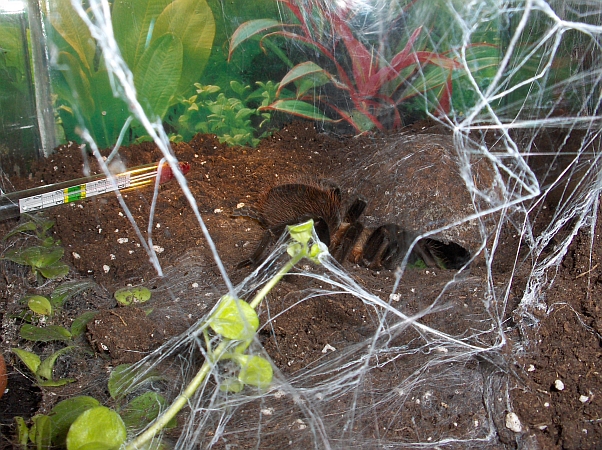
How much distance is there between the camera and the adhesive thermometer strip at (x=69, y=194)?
167 cm

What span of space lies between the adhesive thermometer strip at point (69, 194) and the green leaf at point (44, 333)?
0.57 m

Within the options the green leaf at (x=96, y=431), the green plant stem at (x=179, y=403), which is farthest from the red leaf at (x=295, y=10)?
the green leaf at (x=96, y=431)

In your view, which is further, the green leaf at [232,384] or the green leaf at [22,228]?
the green leaf at [22,228]

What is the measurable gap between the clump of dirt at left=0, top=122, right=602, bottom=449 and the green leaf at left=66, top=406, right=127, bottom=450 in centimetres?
29

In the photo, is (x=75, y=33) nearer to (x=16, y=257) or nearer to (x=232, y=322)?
(x=16, y=257)

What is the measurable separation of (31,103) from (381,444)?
5.24ft

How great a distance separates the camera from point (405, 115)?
5.99 ft

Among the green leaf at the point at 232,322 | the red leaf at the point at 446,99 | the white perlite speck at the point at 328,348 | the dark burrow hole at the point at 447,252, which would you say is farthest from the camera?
the dark burrow hole at the point at 447,252

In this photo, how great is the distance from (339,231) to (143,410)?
33.5 inches

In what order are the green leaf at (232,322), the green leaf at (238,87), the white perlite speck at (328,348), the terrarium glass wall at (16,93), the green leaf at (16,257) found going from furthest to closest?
1. the green leaf at (238,87)
2. the terrarium glass wall at (16,93)
3. the green leaf at (16,257)
4. the white perlite speck at (328,348)
5. the green leaf at (232,322)

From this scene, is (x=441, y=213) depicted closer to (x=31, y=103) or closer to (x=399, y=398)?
(x=399, y=398)

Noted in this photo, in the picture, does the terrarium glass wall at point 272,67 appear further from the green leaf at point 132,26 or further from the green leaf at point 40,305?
the green leaf at point 40,305

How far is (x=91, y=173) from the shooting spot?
1.82 meters

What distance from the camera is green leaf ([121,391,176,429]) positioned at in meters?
0.99
